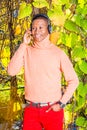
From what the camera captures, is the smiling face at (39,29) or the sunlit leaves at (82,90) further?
the sunlit leaves at (82,90)

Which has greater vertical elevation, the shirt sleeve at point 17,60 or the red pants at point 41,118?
the shirt sleeve at point 17,60

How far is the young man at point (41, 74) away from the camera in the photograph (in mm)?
2375

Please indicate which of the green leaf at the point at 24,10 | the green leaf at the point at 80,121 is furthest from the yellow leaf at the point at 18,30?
the green leaf at the point at 80,121

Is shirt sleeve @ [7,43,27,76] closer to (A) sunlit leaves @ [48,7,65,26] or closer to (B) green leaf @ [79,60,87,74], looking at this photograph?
(A) sunlit leaves @ [48,7,65,26]

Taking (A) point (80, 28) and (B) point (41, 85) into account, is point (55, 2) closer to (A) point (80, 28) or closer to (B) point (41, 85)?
(A) point (80, 28)

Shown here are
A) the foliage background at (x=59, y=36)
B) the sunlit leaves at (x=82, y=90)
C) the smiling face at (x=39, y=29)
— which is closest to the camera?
the smiling face at (x=39, y=29)

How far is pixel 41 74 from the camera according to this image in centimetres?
237

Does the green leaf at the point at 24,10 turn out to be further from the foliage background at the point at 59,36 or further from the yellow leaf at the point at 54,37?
the yellow leaf at the point at 54,37

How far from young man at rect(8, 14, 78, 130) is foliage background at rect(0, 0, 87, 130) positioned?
465 millimetres

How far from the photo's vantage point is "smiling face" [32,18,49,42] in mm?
2357

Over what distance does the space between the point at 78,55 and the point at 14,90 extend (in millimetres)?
655

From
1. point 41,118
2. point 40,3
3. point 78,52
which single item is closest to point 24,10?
point 40,3

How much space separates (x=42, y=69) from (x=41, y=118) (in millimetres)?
247

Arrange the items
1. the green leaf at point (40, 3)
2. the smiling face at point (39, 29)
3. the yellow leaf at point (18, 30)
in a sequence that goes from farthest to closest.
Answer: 1. the yellow leaf at point (18, 30)
2. the green leaf at point (40, 3)
3. the smiling face at point (39, 29)
